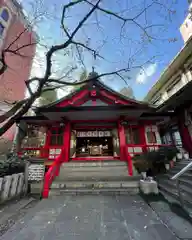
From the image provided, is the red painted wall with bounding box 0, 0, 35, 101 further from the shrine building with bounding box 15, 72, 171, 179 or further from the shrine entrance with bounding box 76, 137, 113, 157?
the shrine entrance with bounding box 76, 137, 113, 157

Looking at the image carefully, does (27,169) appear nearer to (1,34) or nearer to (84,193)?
(84,193)

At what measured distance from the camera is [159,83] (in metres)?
10.5

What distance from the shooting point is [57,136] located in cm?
856

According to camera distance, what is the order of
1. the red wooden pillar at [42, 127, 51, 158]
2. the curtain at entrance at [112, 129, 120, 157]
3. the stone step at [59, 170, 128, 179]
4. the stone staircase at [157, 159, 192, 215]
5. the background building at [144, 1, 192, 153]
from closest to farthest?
the stone staircase at [157, 159, 192, 215] → the stone step at [59, 170, 128, 179] → the background building at [144, 1, 192, 153] → the red wooden pillar at [42, 127, 51, 158] → the curtain at entrance at [112, 129, 120, 157]

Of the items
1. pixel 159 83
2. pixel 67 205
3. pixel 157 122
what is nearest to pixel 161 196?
pixel 67 205

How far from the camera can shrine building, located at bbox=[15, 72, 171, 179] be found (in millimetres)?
7113

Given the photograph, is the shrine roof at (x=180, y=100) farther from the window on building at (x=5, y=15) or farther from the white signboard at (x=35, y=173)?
the window on building at (x=5, y=15)

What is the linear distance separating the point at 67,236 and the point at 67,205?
143cm

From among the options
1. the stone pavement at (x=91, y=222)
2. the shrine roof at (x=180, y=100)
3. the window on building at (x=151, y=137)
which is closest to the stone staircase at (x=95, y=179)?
the stone pavement at (x=91, y=222)

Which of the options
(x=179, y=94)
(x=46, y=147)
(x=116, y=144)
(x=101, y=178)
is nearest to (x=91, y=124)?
(x=116, y=144)

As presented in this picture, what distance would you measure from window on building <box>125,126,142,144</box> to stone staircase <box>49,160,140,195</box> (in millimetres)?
2452

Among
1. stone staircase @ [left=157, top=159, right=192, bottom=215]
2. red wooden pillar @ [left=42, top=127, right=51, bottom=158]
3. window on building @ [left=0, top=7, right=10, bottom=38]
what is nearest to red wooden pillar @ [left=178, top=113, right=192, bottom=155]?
stone staircase @ [left=157, top=159, right=192, bottom=215]

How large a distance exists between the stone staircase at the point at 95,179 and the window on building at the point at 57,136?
252 cm

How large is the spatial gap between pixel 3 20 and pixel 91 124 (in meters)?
14.6
